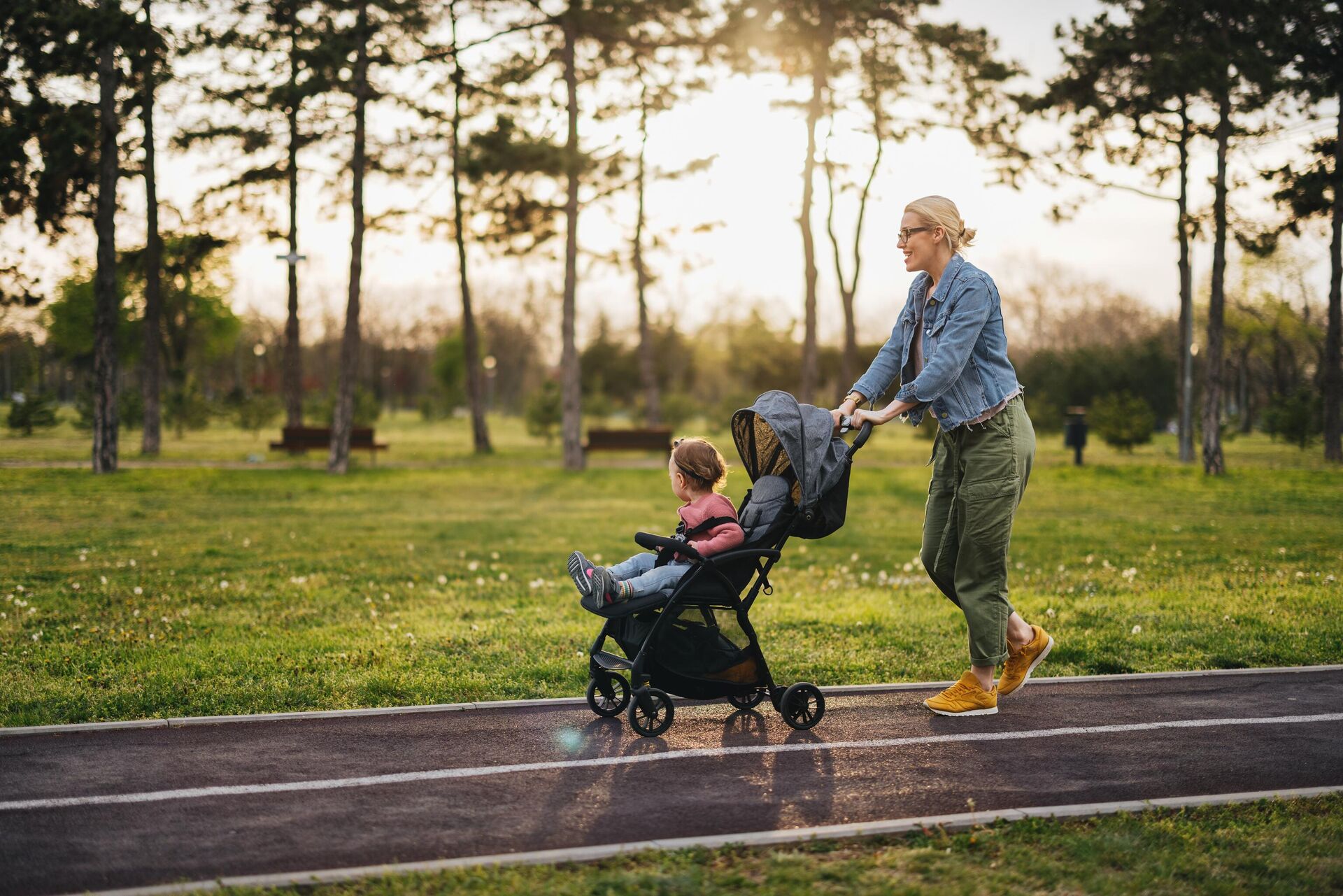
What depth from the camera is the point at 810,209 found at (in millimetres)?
29984

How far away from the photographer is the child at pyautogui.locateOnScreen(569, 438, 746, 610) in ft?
16.3

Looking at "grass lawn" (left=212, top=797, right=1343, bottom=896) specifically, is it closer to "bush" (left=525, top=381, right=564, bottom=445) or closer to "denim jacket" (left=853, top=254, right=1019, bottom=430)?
"denim jacket" (left=853, top=254, right=1019, bottom=430)

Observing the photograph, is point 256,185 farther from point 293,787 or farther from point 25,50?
point 293,787

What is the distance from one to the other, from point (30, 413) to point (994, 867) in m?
35.5

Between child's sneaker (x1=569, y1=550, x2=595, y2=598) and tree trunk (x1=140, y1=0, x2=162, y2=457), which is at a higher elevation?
tree trunk (x1=140, y1=0, x2=162, y2=457)

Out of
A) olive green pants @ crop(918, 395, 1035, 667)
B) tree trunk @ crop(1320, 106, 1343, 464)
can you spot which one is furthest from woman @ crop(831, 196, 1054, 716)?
tree trunk @ crop(1320, 106, 1343, 464)

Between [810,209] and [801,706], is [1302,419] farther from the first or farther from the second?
[801,706]

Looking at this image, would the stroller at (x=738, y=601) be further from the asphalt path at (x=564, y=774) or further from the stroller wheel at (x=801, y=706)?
the asphalt path at (x=564, y=774)

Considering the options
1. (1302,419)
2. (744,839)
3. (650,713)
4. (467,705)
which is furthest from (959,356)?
(1302,419)

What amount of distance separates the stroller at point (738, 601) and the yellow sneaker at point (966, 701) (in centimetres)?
63

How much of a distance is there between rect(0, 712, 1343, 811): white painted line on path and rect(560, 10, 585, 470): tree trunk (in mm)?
20461

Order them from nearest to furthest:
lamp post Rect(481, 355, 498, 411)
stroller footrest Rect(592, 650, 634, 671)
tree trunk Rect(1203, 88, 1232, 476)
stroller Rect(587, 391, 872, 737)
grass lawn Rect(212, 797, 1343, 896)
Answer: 1. grass lawn Rect(212, 797, 1343, 896)
2. stroller Rect(587, 391, 872, 737)
3. stroller footrest Rect(592, 650, 634, 671)
4. tree trunk Rect(1203, 88, 1232, 476)
5. lamp post Rect(481, 355, 498, 411)

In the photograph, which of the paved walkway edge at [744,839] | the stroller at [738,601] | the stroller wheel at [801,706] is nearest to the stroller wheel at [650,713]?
the stroller at [738,601]

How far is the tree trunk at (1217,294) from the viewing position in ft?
80.8
